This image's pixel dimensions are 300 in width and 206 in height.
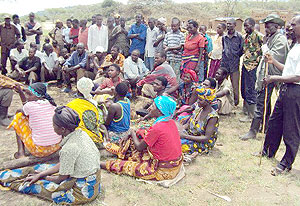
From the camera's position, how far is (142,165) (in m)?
3.72

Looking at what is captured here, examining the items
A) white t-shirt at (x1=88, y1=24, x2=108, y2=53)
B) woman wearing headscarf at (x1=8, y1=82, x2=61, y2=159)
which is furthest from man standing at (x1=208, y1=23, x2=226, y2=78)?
woman wearing headscarf at (x1=8, y1=82, x2=61, y2=159)

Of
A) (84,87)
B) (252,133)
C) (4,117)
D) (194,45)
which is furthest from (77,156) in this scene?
(194,45)

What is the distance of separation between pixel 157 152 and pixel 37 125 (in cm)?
162

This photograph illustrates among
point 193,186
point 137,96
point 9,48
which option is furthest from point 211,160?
point 9,48

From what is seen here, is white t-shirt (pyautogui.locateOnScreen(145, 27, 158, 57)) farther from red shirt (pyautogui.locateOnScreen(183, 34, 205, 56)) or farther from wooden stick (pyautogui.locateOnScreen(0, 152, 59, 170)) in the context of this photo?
wooden stick (pyautogui.locateOnScreen(0, 152, 59, 170))

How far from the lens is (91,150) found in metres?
3.02

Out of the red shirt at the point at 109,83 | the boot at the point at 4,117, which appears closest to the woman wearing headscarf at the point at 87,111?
the red shirt at the point at 109,83

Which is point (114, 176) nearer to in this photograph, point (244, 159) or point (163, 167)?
point (163, 167)

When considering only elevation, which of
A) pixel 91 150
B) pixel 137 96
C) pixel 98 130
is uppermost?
pixel 91 150

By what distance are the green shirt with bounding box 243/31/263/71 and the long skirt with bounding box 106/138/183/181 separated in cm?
316

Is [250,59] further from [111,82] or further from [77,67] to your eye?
[77,67]

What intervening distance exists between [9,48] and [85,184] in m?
7.83

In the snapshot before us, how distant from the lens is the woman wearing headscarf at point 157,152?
3.43 meters

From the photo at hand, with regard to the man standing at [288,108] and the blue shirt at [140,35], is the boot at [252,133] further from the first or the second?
the blue shirt at [140,35]
